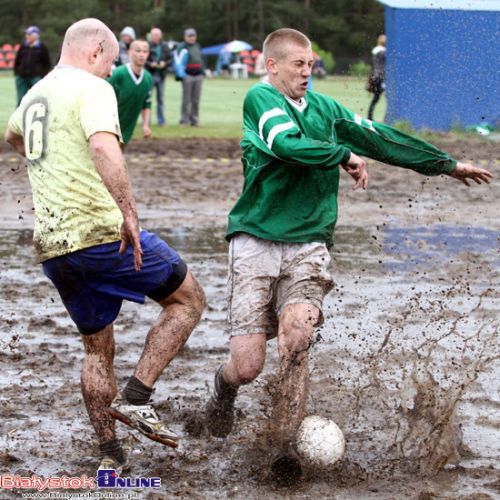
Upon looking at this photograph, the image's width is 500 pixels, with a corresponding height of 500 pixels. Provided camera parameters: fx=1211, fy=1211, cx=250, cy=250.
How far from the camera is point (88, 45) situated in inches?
221

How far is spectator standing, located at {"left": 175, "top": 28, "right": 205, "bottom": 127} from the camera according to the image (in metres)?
26.0

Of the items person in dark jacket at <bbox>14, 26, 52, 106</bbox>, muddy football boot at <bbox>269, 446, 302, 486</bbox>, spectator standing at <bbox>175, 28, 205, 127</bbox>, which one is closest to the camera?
muddy football boot at <bbox>269, 446, 302, 486</bbox>

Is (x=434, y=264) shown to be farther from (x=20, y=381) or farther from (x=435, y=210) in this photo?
(x=20, y=381)

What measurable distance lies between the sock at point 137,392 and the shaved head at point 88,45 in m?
1.47

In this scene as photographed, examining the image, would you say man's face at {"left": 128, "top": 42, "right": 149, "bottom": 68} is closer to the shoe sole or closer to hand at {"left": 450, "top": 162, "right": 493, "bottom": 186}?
hand at {"left": 450, "top": 162, "right": 493, "bottom": 186}

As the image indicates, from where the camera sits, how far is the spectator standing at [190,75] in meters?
26.0

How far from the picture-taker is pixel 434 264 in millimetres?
10914

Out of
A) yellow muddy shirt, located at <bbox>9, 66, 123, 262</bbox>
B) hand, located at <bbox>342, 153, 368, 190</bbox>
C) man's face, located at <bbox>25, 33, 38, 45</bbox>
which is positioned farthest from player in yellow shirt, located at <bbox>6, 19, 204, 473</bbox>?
man's face, located at <bbox>25, 33, 38, 45</bbox>

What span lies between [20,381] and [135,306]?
2417 millimetres

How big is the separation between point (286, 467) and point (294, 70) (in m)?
1.89

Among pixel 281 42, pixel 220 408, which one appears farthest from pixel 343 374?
pixel 281 42

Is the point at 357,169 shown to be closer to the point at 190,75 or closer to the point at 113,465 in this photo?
the point at 113,465

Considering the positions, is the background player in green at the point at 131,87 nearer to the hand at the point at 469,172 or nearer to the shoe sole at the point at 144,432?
the hand at the point at 469,172

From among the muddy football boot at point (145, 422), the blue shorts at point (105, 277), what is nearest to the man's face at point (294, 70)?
the blue shorts at point (105, 277)
